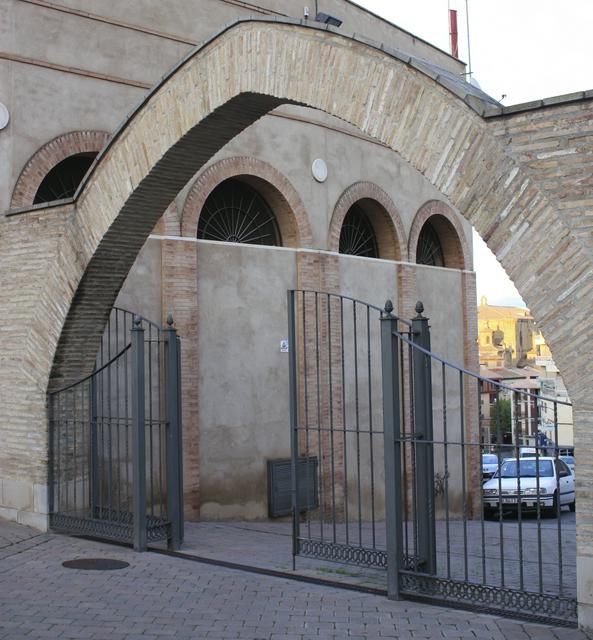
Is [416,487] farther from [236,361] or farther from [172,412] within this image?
[236,361]

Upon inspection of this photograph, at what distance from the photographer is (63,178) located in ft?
41.2

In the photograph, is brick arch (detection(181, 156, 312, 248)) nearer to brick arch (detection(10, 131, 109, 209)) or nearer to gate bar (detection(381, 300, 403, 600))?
brick arch (detection(10, 131, 109, 209))

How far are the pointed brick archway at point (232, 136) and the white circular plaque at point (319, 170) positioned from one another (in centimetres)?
621

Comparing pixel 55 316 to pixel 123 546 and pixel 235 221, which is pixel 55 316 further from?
pixel 235 221

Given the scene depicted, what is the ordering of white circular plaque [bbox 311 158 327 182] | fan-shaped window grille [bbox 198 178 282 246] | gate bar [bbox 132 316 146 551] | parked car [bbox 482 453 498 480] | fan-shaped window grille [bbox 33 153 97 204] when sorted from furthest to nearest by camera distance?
parked car [bbox 482 453 498 480] < white circular plaque [bbox 311 158 327 182] < fan-shaped window grille [bbox 198 178 282 246] < fan-shaped window grille [bbox 33 153 97 204] < gate bar [bbox 132 316 146 551]

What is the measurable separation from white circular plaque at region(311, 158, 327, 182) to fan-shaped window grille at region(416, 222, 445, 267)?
369 cm

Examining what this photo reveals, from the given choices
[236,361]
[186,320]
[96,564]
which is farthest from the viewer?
[236,361]

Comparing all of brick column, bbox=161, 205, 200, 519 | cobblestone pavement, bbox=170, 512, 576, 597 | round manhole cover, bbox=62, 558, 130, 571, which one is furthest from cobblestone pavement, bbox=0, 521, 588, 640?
brick column, bbox=161, 205, 200, 519

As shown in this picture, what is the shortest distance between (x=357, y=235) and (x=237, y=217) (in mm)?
3157

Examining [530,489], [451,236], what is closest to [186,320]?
[451,236]

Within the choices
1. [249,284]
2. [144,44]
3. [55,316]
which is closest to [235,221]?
[249,284]

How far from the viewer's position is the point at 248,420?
14031 millimetres

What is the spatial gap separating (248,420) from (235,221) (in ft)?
10.4

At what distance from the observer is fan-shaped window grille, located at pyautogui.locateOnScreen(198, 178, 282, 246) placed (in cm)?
1399
